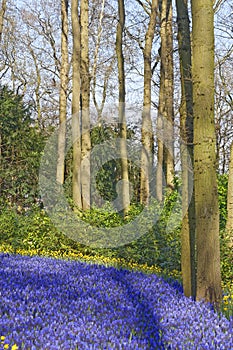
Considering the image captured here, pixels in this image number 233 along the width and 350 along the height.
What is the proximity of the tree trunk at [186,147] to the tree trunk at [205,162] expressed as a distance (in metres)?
0.41

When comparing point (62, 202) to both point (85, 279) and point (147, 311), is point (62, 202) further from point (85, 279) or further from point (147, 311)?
point (147, 311)

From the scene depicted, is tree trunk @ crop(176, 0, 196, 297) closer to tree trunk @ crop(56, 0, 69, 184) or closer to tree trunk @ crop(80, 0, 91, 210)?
tree trunk @ crop(80, 0, 91, 210)

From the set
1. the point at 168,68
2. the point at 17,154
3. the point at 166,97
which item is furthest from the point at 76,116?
the point at 17,154

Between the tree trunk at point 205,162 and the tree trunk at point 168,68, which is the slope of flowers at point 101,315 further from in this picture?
the tree trunk at point 168,68

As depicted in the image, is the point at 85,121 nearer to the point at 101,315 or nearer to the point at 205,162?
the point at 205,162

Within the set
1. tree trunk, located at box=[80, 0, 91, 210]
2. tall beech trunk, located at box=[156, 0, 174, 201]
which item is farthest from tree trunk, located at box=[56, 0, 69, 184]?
tall beech trunk, located at box=[156, 0, 174, 201]

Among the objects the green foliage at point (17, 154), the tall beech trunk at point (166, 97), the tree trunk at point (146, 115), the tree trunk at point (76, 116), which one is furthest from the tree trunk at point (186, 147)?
the green foliage at point (17, 154)

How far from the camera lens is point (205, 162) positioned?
5875mm

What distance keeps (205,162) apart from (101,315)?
2.18 metres

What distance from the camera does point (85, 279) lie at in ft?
21.8

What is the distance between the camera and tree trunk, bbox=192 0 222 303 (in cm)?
580

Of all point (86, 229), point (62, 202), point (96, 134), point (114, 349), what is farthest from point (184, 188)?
point (96, 134)

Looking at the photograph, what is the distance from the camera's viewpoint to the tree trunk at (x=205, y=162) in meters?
5.80

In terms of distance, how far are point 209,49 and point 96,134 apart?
1935 cm
